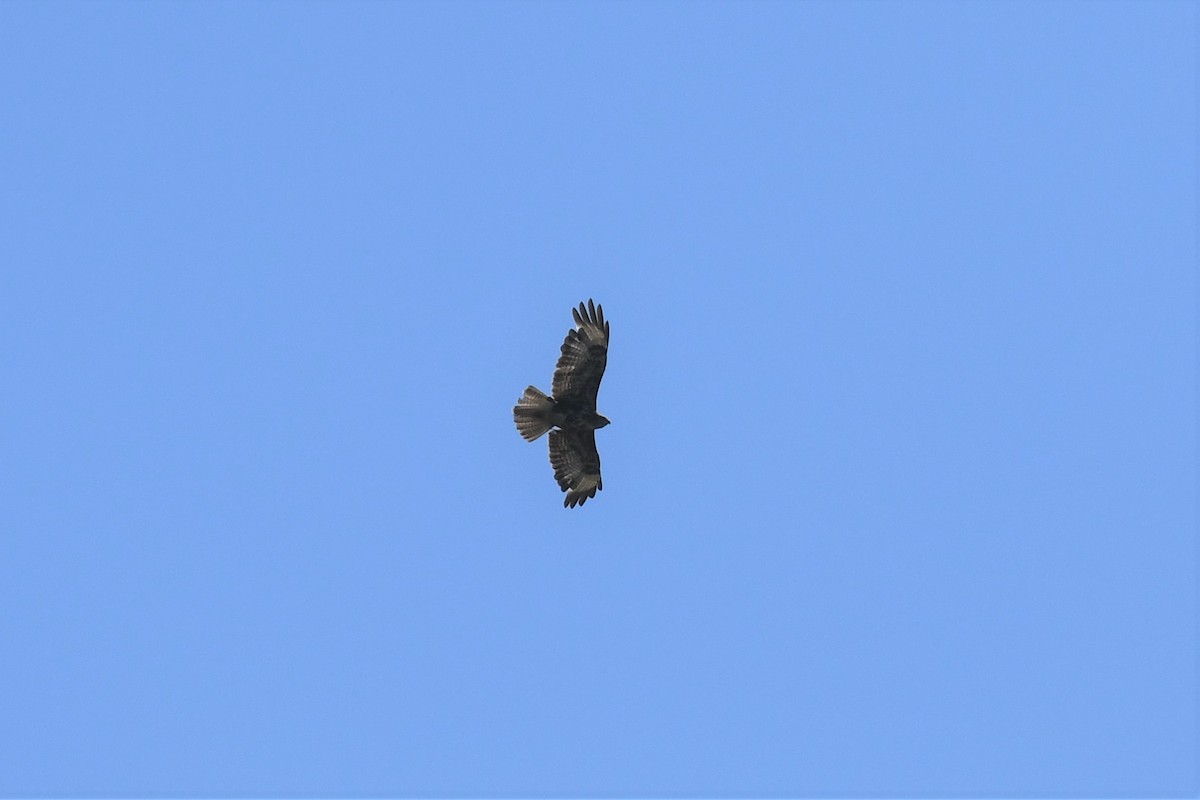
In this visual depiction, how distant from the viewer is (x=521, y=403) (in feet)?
135

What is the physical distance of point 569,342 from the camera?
4022 centimetres

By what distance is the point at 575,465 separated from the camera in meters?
42.5

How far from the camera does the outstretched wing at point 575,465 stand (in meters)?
42.1

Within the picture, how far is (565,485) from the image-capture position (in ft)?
140

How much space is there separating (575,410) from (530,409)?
99 cm

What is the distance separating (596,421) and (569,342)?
6.85 ft

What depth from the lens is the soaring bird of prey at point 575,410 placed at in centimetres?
4022

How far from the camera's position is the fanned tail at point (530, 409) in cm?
4097

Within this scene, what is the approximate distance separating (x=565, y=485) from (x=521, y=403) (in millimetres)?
2545

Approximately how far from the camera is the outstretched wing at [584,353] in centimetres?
4019

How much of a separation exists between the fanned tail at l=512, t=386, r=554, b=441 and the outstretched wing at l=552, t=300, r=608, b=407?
399 mm

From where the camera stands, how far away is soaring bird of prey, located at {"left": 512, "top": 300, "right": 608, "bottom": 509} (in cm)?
4022

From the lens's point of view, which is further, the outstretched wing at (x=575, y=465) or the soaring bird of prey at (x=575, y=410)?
the outstretched wing at (x=575, y=465)

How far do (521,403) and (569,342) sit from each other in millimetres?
1852
